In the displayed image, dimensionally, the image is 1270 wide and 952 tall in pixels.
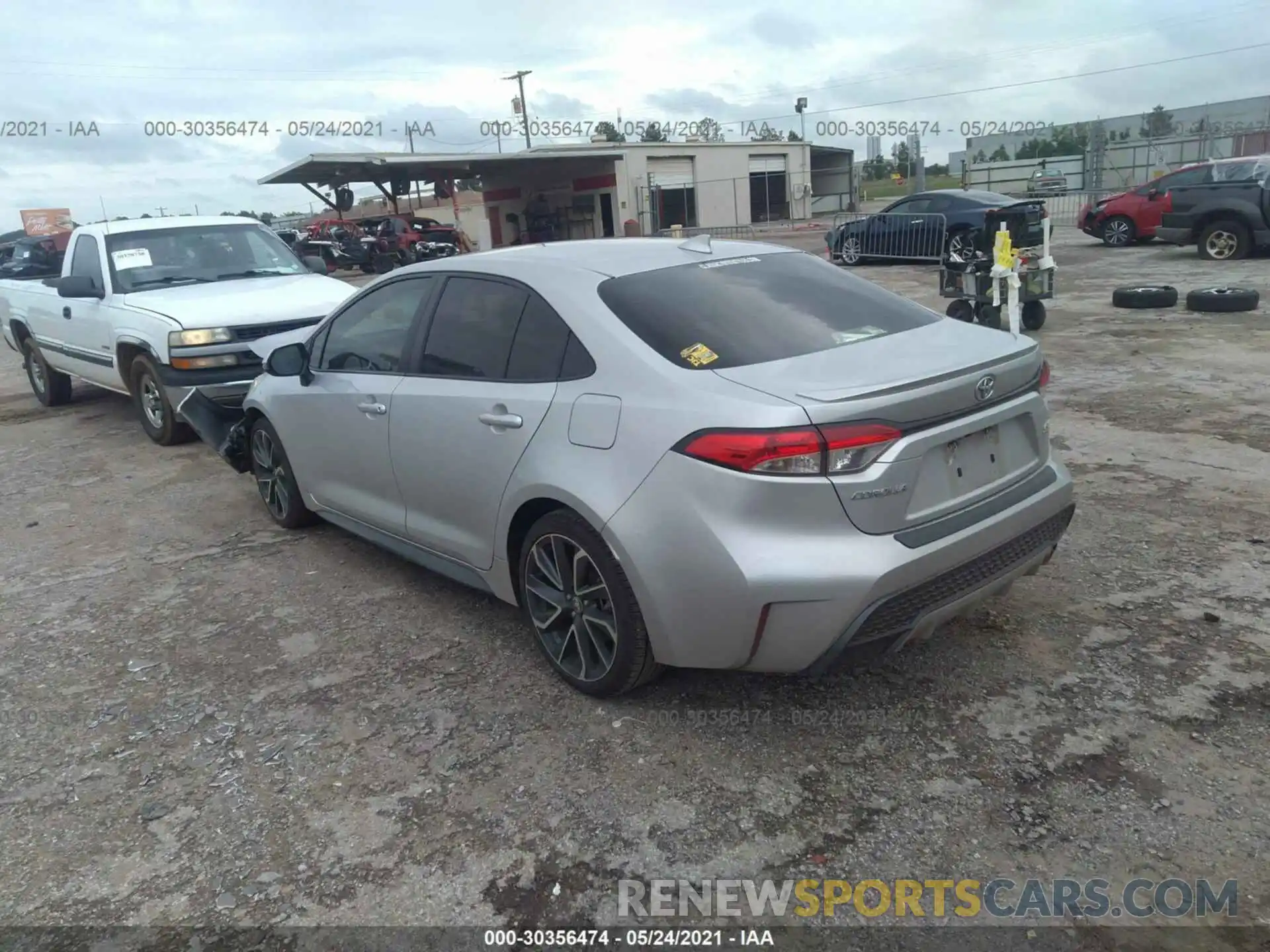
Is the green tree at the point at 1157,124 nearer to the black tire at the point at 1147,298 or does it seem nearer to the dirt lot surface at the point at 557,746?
the black tire at the point at 1147,298

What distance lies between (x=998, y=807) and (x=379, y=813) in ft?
6.12

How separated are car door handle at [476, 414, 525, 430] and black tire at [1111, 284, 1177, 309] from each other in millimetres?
10056

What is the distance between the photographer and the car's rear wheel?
62.2 ft

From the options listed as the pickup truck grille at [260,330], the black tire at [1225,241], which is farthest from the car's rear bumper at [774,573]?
the black tire at [1225,241]

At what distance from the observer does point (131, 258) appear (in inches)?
321

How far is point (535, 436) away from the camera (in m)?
3.42

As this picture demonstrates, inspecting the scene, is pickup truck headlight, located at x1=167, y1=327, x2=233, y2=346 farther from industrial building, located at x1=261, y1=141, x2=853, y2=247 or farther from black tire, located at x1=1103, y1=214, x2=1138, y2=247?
industrial building, located at x1=261, y1=141, x2=853, y2=247

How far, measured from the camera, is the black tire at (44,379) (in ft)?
32.7

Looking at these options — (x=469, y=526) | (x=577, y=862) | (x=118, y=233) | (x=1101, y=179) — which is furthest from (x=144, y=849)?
(x=1101, y=179)

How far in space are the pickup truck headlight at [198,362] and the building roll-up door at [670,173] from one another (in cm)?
3307

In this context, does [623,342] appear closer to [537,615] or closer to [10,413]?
[537,615]

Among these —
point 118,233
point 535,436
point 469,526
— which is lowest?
point 469,526

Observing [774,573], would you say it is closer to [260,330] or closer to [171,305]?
Result: [260,330]

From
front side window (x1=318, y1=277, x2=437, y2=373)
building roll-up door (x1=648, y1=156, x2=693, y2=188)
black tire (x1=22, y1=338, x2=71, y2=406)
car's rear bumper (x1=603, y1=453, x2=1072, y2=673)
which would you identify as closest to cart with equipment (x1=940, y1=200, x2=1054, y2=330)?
front side window (x1=318, y1=277, x2=437, y2=373)
